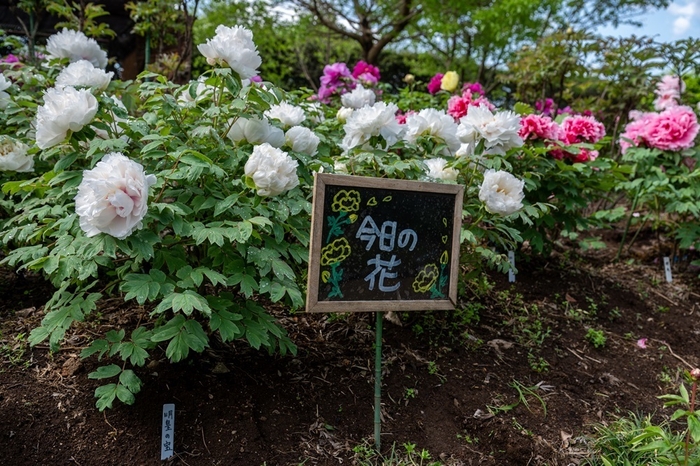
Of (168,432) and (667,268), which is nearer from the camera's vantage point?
(168,432)

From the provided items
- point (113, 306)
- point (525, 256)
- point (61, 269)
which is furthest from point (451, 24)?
point (61, 269)

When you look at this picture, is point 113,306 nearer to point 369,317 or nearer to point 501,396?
point 369,317

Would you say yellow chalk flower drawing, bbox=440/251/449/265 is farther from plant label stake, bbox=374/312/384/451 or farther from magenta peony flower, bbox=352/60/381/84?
magenta peony flower, bbox=352/60/381/84

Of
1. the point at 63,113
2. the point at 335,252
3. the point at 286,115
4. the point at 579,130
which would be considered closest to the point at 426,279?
the point at 335,252

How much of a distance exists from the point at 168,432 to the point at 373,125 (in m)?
1.22

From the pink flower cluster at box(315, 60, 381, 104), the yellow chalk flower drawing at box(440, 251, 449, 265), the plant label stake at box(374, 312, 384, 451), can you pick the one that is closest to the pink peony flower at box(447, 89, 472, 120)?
the pink flower cluster at box(315, 60, 381, 104)

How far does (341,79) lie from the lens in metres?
3.89

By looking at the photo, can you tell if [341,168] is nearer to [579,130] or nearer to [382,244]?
[382,244]

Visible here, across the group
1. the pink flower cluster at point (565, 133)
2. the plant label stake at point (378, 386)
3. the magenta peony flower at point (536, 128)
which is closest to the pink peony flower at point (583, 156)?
the pink flower cluster at point (565, 133)

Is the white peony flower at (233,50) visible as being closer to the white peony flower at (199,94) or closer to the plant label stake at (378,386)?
the white peony flower at (199,94)

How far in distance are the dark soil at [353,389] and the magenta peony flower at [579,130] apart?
909mm

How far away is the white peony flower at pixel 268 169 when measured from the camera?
154 centimetres

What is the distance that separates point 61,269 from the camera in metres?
1.55

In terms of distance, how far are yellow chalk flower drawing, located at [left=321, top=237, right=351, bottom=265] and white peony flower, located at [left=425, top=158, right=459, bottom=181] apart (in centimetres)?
71
